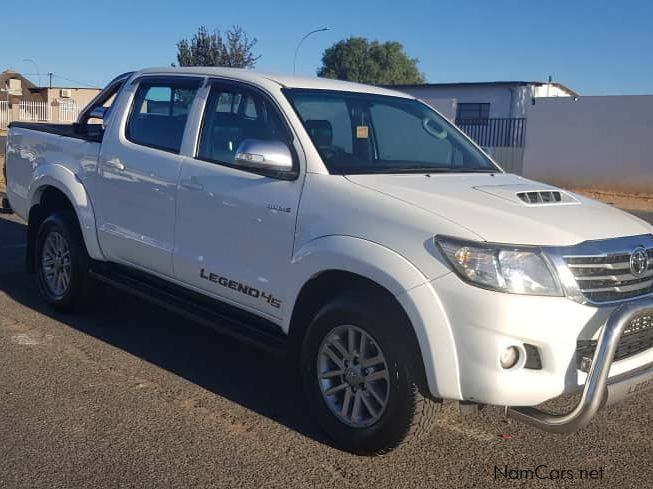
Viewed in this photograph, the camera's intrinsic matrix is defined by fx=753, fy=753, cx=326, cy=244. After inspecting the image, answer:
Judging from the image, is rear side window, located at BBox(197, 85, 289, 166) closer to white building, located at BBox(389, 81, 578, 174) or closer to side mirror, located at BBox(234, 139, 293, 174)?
side mirror, located at BBox(234, 139, 293, 174)

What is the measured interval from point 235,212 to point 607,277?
209cm

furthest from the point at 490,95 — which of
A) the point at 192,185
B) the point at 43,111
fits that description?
the point at 192,185

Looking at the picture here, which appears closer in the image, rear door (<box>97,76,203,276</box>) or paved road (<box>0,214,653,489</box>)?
paved road (<box>0,214,653,489</box>)

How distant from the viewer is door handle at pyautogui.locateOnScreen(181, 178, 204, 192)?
4703 millimetres

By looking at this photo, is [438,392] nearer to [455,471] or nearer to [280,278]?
[455,471]

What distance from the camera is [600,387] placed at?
10.7ft

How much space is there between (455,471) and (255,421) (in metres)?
1.18

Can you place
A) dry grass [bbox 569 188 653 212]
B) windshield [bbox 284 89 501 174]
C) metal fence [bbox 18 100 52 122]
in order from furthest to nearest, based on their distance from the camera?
metal fence [bbox 18 100 52 122] < dry grass [bbox 569 188 653 212] < windshield [bbox 284 89 501 174]

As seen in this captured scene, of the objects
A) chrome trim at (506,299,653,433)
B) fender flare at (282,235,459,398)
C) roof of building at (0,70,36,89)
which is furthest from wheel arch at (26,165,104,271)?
roof of building at (0,70,36,89)

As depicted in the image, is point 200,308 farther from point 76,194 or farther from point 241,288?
point 76,194

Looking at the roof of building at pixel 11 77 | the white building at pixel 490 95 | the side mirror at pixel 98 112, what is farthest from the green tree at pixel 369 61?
the side mirror at pixel 98 112

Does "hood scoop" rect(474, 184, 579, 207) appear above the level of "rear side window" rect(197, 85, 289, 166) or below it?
below

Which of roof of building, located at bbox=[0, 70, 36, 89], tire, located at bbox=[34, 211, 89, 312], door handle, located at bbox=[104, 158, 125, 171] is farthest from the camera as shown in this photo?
roof of building, located at bbox=[0, 70, 36, 89]

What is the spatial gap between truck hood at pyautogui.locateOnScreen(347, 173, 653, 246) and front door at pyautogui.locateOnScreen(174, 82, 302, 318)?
1.75 ft
